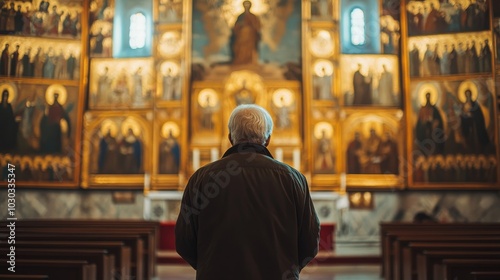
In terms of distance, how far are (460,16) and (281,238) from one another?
14.0 m

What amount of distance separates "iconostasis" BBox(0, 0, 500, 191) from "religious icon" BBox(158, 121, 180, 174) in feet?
0.10

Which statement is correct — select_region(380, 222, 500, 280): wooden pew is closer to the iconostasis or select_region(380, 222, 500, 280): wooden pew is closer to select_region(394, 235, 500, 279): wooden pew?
select_region(394, 235, 500, 279): wooden pew

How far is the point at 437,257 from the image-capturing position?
236 inches

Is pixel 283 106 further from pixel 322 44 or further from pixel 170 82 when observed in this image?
pixel 170 82

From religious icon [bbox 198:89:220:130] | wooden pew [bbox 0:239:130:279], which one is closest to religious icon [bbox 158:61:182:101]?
religious icon [bbox 198:89:220:130]

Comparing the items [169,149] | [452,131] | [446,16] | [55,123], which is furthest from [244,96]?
[446,16]

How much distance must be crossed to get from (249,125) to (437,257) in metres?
3.47

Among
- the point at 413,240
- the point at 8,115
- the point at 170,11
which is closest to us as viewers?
the point at 413,240

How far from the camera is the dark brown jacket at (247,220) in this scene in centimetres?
332

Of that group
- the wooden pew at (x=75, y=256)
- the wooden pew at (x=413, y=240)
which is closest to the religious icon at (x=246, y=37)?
the wooden pew at (x=413, y=240)

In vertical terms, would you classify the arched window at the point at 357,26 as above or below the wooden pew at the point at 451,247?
above

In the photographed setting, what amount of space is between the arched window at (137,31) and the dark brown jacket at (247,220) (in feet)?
45.4

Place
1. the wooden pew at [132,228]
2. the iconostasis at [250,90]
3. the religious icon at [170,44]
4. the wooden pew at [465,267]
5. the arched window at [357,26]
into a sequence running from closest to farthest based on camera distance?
1. the wooden pew at [465,267]
2. the wooden pew at [132,228]
3. the iconostasis at [250,90]
4. the religious icon at [170,44]
5. the arched window at [357,26]

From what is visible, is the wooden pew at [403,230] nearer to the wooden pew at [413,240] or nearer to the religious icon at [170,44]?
the wooden pew at [413,240]
